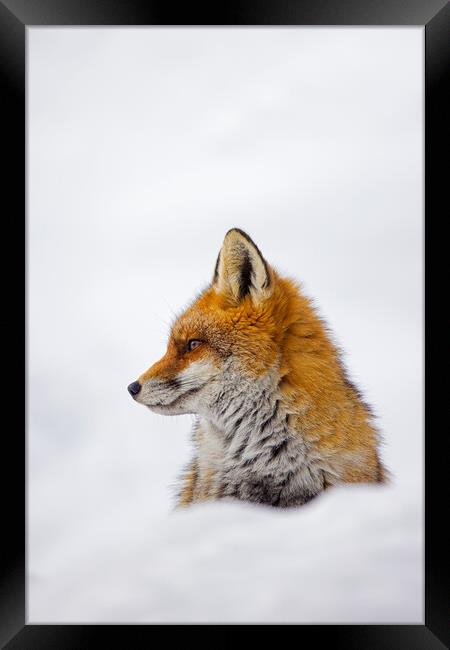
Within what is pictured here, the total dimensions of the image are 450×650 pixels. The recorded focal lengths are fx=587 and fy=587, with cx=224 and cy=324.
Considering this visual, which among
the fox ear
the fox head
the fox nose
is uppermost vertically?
the fox ear

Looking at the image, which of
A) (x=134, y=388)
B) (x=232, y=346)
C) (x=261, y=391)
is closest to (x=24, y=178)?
(x=134, y=388)

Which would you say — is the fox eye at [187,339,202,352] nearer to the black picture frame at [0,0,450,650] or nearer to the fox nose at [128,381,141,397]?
the fox nose at [128,381,141,397]

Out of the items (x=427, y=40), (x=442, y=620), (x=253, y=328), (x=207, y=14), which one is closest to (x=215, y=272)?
(x=253, y=328)

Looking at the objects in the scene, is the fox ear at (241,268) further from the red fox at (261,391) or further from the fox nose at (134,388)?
the fox nose at (134,388)

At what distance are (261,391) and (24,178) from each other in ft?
5.84

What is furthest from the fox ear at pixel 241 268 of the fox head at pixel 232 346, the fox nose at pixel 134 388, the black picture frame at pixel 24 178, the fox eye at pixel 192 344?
the black picture frame at pixel 24 178

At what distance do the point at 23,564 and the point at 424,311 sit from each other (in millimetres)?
2522

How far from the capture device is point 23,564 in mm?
3100

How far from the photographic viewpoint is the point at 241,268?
8.94 ft

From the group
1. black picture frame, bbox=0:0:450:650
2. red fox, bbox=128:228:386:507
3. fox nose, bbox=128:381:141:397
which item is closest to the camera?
red fox, bbox=128:228:386:507

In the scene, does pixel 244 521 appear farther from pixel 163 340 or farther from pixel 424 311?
pixel 424 311

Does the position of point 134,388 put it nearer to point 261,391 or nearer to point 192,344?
point 192,344

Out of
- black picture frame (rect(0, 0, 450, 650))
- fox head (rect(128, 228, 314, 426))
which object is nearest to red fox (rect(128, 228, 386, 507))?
fox head (rect(128, 228, 314, 426))

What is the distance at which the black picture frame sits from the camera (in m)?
3.01
